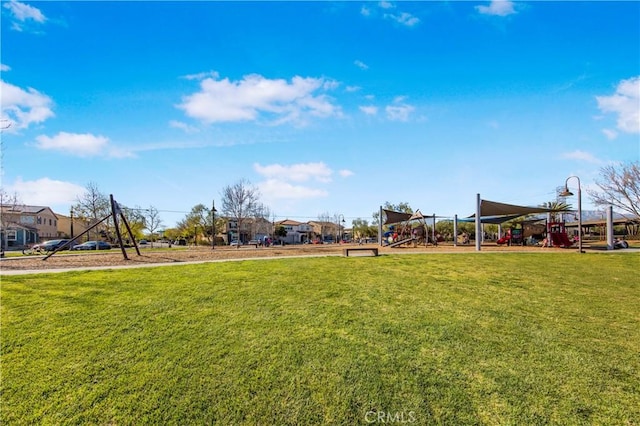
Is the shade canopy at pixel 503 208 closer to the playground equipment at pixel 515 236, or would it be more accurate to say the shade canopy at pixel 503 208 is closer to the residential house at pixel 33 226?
the playground equipment at pixel 515 236

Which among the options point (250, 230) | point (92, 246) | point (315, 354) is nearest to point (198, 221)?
point (250, 230)

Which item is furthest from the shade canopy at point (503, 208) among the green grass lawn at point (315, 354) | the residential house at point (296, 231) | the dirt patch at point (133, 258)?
the residential house at point (296, 231)

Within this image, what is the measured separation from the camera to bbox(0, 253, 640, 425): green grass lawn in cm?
418

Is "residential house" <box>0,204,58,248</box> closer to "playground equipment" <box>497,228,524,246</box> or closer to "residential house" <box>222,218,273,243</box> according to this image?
"residential house" <box>222,218,273,243</box>

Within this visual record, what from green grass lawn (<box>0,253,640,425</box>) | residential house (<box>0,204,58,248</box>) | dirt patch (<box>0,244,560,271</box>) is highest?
residential house (<box>0,204,58,248</box>)

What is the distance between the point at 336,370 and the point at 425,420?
1.29 meters

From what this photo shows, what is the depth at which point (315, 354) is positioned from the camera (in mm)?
5148

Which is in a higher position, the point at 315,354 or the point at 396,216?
the point at 396,216

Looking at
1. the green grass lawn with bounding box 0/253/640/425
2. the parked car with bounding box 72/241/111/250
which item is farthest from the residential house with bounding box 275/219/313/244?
the green grass lawn with bounding box 0/253/640/425

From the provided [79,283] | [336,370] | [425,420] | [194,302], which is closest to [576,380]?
[425,420]

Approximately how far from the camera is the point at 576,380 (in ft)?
15.0

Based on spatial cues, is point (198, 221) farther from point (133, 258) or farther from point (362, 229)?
point (133, 258)

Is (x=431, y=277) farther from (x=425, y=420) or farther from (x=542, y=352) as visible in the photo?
(x=425, y=420)

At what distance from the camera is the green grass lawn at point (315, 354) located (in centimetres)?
418
